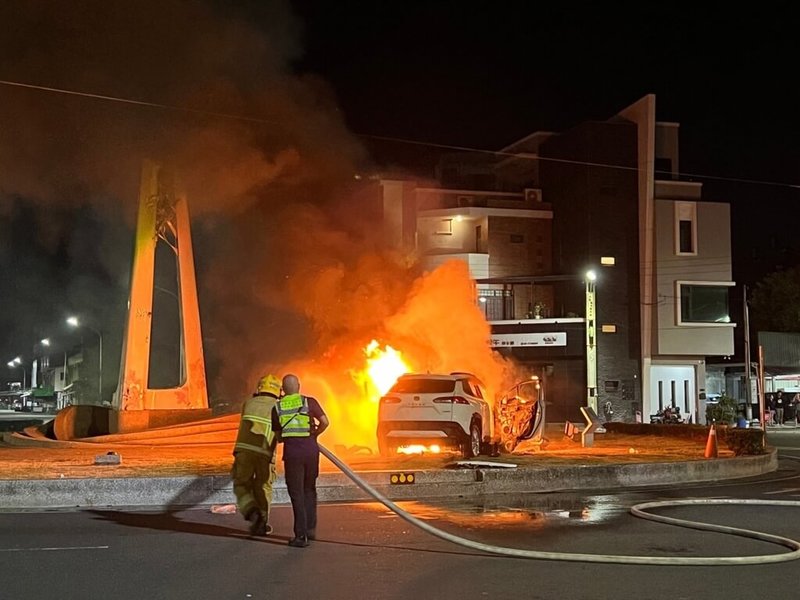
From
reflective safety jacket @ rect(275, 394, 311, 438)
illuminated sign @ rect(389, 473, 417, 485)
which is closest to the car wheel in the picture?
illuminated sign @ rect(389, 473, 417, 485)

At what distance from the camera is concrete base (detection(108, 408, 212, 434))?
867 inches

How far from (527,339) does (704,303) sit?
7.55m

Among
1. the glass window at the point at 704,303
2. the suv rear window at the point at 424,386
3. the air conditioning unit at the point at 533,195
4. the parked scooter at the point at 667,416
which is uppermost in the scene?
Answer: the air conditioning unit at the point at 533,195

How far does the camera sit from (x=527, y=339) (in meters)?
35.2

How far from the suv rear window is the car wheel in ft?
2.46

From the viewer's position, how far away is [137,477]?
11.1 metres

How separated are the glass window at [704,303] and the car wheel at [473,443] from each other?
23061 mm

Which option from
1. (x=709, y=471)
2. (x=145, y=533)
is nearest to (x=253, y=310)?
(x=709, y=471)

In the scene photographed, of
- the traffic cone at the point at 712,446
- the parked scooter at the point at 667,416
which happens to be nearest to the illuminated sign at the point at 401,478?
the traffic cone at the point at 712,446

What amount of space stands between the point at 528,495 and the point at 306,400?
16.7 feet

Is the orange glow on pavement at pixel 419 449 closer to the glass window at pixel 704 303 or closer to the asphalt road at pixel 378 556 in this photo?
the asphalt road at pixel 378 556

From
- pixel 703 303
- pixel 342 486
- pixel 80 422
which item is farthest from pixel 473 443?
pixel 703 303

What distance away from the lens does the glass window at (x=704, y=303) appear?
3600cm

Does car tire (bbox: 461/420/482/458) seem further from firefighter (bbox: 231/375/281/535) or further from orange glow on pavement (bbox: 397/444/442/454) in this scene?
firefighter (bbox: 231/375/281/535)
